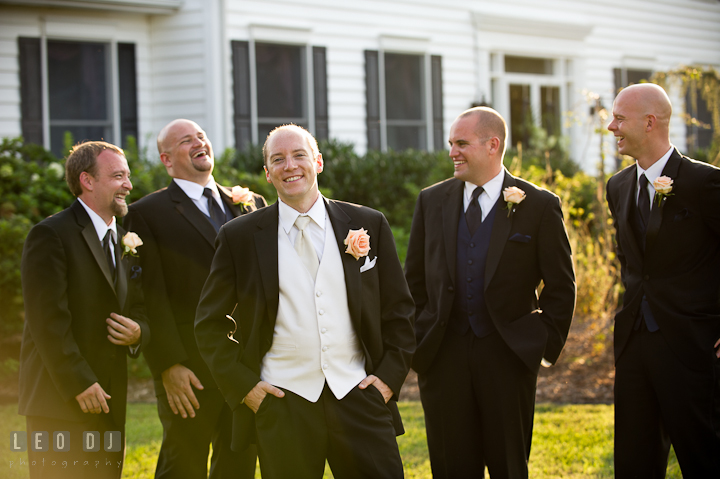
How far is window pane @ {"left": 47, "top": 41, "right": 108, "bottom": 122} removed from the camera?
11156mm

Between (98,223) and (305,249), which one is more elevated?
(98,223)

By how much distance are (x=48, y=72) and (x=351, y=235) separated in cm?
962

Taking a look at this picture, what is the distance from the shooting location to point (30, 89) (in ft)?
35.5

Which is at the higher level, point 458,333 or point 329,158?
point 329,158

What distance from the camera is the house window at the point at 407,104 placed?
44.0 ft

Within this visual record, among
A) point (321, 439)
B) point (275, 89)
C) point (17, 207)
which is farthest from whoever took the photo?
point (275, 89)

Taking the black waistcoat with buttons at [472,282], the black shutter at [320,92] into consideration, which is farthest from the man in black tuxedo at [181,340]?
the black shutter at [320,92]

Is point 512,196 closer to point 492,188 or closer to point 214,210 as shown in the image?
point 492,188

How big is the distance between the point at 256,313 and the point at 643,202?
8.18 ft

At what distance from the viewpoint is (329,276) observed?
3311 mm

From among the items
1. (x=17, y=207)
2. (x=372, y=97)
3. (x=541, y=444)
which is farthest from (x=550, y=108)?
(x=17, y=207)

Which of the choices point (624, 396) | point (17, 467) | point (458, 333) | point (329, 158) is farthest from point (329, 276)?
point (329, 158)

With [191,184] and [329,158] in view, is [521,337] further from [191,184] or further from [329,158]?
[329,158]

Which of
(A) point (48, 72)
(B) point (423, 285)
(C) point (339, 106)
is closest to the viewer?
(B) point (423, 285)
